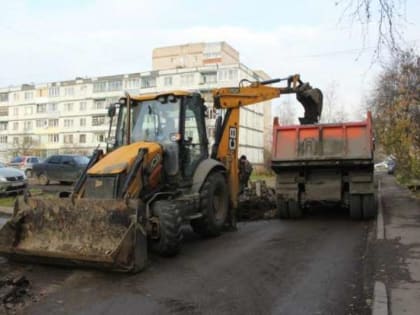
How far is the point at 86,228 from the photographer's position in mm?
7445

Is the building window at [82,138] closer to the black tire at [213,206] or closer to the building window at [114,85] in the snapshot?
the building window at [114,85]

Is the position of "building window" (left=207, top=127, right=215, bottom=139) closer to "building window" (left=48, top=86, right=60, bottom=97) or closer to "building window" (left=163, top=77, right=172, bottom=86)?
"building window" (left=163, top=77, right=172, bottom=86)

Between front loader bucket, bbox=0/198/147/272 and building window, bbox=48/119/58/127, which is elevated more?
building window, bbox=48/119/58/127


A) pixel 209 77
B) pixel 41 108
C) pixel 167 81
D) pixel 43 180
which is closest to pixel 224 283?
pixel 43 180

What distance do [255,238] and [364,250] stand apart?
2161 mm

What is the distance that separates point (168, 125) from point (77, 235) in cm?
290

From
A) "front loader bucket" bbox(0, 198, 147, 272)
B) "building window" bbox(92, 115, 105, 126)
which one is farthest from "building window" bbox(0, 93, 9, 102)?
"front loader bucket" bbox(0, 198, 147, 272)

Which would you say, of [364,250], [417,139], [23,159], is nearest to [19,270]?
[364,250]

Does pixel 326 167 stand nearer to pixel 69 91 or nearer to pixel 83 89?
pixel 83 89

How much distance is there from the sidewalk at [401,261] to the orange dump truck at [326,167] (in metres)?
0.98

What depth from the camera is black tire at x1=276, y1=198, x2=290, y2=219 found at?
42.1ft

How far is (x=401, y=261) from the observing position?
7820 millimetres

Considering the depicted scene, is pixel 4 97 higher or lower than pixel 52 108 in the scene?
higher

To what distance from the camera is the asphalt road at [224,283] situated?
5941 mm
